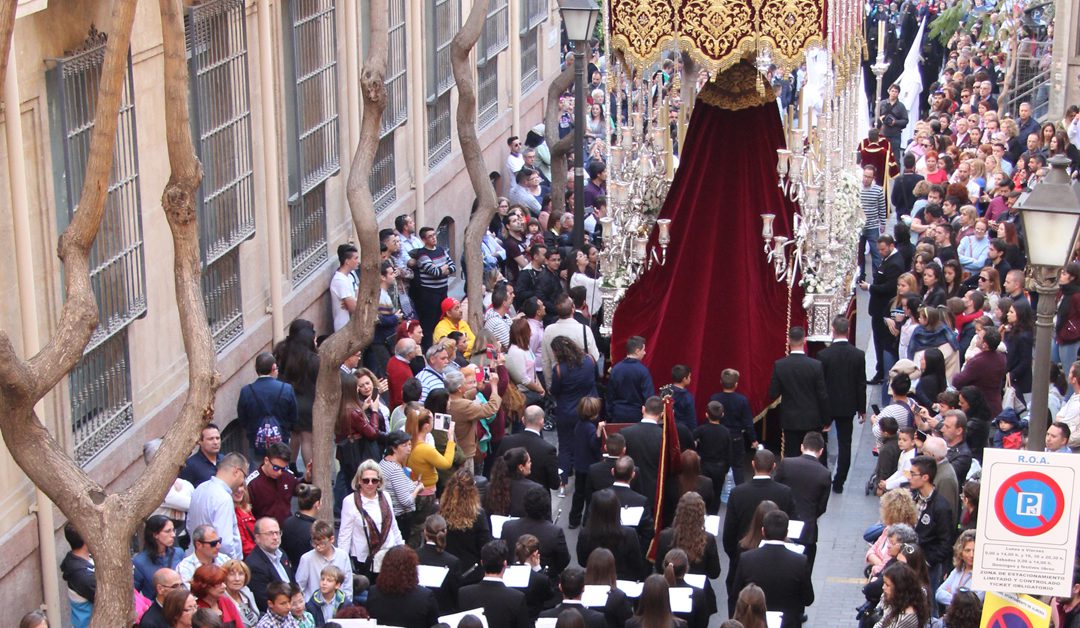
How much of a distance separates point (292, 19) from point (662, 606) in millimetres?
9417

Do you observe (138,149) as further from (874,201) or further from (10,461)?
(874,201)

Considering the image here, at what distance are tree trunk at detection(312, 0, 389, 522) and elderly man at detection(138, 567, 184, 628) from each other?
10.1ft

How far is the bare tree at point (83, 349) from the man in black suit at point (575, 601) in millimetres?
2938

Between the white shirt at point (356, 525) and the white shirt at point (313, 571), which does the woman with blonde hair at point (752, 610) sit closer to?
the white shirt at point (313, 571)

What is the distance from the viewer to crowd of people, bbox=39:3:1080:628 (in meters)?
11.1

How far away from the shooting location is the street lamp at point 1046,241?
9.65 m

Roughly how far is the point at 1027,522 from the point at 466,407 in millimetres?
6658

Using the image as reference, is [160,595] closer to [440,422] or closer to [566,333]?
[440,422]

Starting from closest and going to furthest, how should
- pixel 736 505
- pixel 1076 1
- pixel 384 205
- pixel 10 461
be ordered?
pixel 10 461
pixel 736 505
pixel 384 205
pixel 1076 1

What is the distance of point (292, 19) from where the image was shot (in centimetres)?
1802

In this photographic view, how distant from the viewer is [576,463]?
15117 mm

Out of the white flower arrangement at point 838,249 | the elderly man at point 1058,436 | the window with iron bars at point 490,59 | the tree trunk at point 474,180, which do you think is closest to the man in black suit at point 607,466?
the elderly man at point 1058,436

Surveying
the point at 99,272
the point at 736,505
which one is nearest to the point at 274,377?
the point at 99,272

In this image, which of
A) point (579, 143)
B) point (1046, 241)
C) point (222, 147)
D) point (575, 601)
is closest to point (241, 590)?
point (575, 601)
